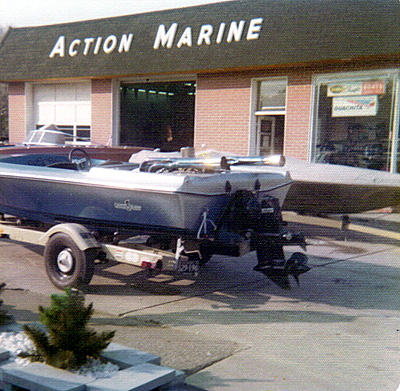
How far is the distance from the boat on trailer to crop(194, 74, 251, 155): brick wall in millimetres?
6904

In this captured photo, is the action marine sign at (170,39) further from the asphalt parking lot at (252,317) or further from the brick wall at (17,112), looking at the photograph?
the asphalt parking lot at (252,317)

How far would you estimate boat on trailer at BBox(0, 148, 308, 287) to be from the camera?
18.3 feet

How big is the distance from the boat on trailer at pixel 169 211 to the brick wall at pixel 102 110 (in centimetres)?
952

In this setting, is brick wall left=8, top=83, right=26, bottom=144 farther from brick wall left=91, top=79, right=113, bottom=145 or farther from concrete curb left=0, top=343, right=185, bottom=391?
concrete curb left=0, top=343, right=185, bottom=391

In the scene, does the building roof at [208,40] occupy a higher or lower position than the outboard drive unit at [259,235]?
higher

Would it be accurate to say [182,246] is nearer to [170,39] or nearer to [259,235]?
[259,235]

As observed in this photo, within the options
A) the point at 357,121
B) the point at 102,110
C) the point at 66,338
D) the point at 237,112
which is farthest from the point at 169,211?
the point at 102,110

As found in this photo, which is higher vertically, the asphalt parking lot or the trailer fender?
the trailer fender

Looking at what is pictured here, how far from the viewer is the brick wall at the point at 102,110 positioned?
16.0 m

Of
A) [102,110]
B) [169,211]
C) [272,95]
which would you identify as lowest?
[169,211]

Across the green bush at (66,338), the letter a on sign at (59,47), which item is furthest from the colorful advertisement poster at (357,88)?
the green bush at (66,338)

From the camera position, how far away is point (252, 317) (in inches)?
211

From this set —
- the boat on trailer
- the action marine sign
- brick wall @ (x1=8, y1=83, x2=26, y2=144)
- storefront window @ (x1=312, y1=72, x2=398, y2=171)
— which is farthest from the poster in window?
brick wall @ (x1=8, y1=83, x2=26, y2=144)

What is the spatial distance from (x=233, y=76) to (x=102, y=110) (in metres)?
4.69
